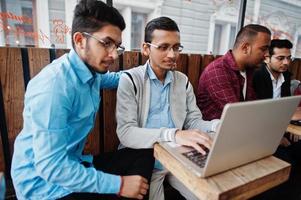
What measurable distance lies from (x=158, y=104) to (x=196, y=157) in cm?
69

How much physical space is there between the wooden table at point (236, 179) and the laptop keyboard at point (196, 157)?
6 centimetres

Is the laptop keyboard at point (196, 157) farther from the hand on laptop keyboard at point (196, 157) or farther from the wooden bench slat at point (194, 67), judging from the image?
the wooden bench slat at point (194, 67)

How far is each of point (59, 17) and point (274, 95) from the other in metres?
2.51

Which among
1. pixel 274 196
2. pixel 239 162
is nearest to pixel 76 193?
pixel 239 162

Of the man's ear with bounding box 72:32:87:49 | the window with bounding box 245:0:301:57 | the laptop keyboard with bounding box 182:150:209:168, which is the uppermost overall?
the window with bounding box 245:0:301:57

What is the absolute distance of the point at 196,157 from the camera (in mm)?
965

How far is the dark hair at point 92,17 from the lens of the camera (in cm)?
118

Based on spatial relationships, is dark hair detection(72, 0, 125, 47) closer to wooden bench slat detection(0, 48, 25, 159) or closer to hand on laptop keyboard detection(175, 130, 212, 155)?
wooden bench slat detection(0, 48, 25, 159)

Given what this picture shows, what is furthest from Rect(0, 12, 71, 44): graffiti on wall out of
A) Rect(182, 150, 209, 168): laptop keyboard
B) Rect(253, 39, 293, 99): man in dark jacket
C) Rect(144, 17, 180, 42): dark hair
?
Rect(253, 39, 293, 99): man in dark jacket

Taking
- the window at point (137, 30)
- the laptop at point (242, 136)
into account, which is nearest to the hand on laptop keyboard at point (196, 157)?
the laptop at point (242, 136)

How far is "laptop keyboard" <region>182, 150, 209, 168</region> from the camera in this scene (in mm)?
914

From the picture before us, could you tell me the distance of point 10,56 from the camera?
1464 mm

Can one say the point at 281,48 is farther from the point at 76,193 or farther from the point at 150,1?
the point at 76,193

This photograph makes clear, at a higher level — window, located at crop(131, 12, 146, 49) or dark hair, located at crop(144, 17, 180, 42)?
window, located at crop(131, 12, 146, 49)
